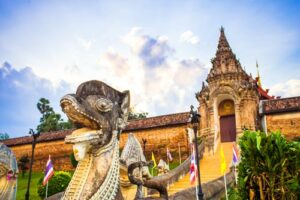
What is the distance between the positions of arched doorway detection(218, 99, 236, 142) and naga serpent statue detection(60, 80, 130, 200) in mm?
20865

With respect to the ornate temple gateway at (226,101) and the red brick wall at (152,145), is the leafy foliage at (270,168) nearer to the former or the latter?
the ornate temple gateway at (226,101)

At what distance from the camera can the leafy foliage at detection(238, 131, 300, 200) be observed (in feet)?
16.6

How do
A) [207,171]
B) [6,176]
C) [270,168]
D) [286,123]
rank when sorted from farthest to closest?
[286,123] < [207,171] < [270,168] < [6,176]

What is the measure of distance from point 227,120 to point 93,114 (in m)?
21.4

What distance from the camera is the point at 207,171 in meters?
16.2

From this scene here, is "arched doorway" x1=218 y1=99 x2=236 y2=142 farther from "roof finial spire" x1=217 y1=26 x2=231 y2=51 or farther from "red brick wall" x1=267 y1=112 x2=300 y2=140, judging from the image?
"roof finial spire" x1=217 y1=26 x2=231 y2=51

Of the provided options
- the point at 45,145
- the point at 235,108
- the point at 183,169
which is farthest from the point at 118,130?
the point at 45,145

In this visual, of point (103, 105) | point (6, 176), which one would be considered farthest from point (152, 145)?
point (103, 105)

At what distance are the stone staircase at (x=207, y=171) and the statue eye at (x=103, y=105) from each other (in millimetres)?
9371

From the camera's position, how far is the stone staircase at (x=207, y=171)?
13.6 m

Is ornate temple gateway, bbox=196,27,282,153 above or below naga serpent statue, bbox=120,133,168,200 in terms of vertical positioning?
above

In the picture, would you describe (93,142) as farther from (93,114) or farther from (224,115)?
(224,115)

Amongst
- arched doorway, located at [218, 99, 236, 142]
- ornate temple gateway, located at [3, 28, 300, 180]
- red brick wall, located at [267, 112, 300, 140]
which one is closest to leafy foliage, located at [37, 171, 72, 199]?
ornate temple gateway, located at [3, 28, 300, 180]

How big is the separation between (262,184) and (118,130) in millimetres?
3112
